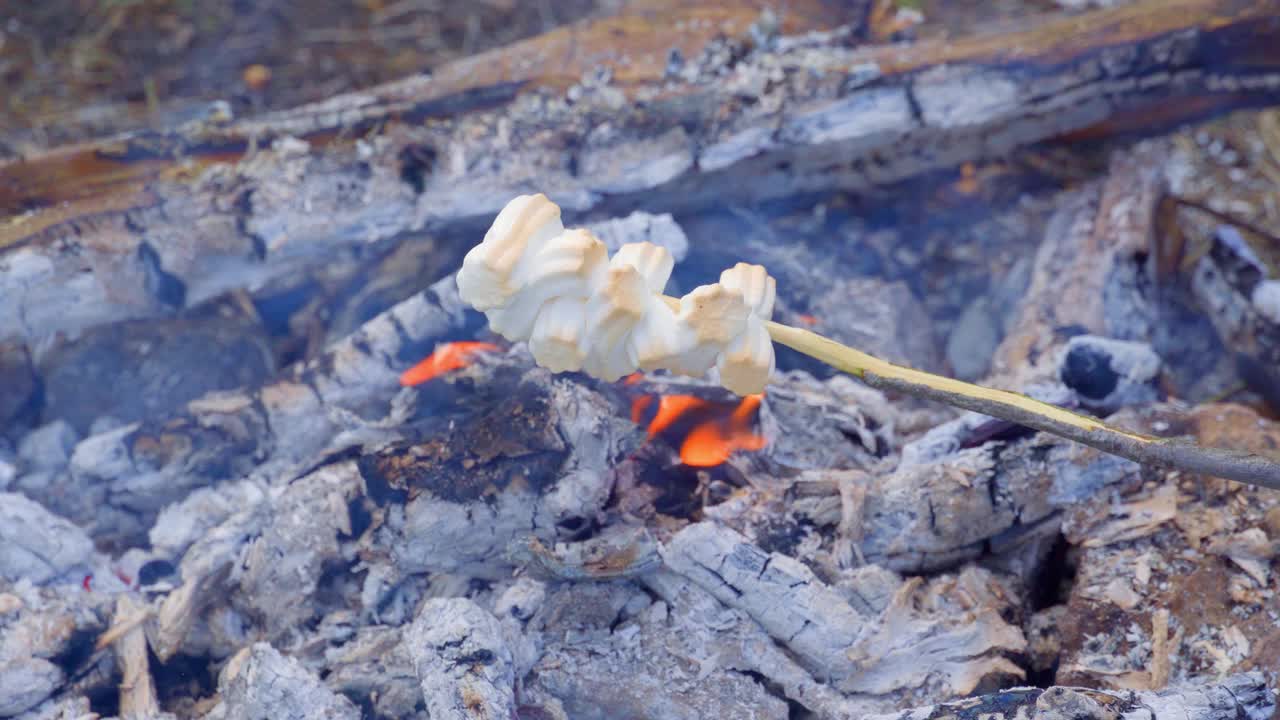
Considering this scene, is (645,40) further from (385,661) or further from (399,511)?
(385,661)

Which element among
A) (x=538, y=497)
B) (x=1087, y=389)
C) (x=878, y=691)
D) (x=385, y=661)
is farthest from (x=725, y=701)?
(x=1087, y=389)

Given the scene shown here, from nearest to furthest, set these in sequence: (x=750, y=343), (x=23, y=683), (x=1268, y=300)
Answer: (x=750, y=343), (x=23, y=683), (x=1268, y=300)

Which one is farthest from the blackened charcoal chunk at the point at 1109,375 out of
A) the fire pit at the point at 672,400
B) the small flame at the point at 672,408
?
the small flame at the point at 672,408

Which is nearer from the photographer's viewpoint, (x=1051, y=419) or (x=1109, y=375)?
(x=1051, y=419)

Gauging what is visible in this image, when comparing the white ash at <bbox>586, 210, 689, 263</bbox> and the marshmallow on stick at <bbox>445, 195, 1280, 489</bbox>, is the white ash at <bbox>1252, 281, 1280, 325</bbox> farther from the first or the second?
the white ash at <bbox>586, 210, 689, 263</bbox>

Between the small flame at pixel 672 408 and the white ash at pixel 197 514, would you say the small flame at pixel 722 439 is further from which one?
the white ash at pixel 197 514

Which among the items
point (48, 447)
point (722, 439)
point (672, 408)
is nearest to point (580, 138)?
point (672, 408)

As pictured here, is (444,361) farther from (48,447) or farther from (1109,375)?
(1109,375)
